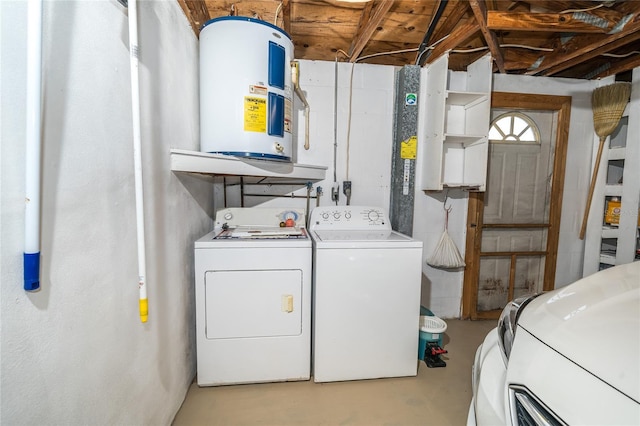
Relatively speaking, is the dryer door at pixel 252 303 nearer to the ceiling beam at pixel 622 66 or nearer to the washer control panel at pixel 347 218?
the washer control panel at pixel 347 218

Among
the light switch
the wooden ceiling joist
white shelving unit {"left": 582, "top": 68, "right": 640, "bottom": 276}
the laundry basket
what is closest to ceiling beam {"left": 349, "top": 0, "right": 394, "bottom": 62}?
the wooden ceiling joist

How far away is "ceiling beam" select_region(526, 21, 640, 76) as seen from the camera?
5.90 feet

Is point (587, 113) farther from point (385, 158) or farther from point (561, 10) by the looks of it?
point (385, 158)

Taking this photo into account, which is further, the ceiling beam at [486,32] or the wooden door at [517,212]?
the wooden door at [517,212]

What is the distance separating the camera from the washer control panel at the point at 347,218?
2205 millimetres

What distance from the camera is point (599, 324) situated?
74 cm

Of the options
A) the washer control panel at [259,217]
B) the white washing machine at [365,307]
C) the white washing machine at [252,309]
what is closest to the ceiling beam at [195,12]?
the washer control panel at [259,217]

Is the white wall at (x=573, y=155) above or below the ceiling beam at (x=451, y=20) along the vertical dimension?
below

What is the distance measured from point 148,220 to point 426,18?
2.14 meters

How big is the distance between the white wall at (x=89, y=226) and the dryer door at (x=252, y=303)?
28cm

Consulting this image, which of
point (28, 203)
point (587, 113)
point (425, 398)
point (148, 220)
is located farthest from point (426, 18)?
point (425, 398)

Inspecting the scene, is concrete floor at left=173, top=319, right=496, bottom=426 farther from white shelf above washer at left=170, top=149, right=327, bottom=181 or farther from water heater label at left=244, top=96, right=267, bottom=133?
water heater label at left=244, top=96, right=267, bottom=133

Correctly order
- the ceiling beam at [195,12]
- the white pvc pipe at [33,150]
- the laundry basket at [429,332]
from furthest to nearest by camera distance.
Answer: the laundry basket at [429,332] < the ceiling beam at [195,12] < the white pvc pipe at [33,150]

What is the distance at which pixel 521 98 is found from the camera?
8.23 feet
